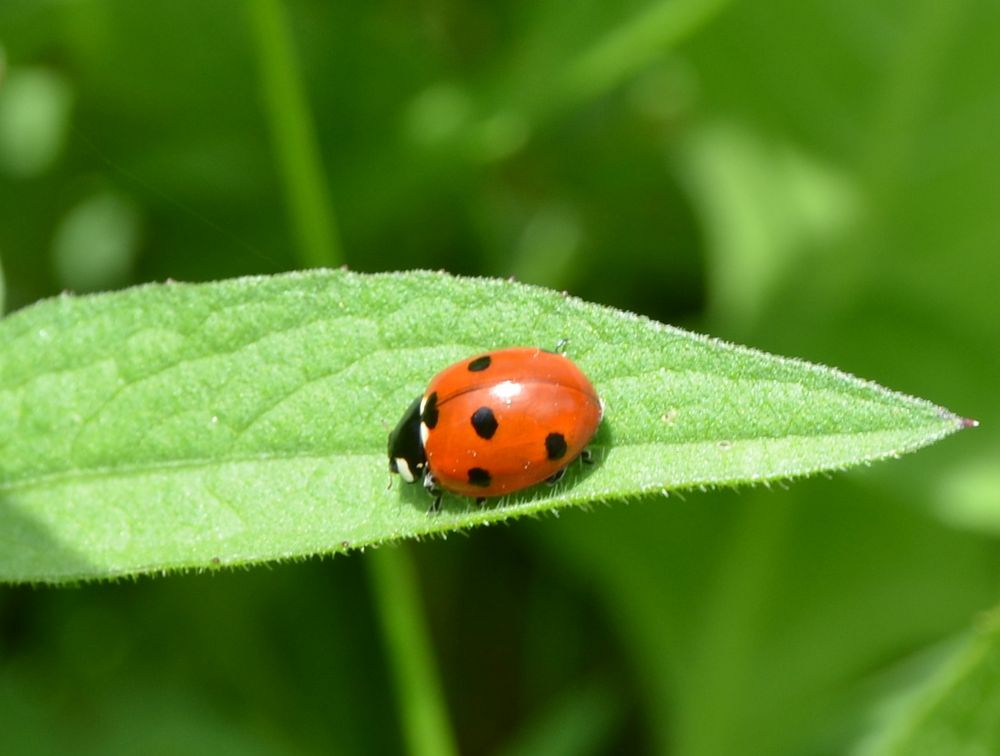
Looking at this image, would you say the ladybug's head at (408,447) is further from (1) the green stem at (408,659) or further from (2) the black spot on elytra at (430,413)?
(1) the green stem at (408,659)

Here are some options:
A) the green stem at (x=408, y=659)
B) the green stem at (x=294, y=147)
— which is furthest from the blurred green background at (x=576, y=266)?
the green stem at (x=408, y=659)

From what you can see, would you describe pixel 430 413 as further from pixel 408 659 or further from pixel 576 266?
pixel 576 266

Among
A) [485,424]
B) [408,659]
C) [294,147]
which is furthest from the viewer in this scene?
[294,147]

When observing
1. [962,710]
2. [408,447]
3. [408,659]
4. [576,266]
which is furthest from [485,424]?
[576,266]

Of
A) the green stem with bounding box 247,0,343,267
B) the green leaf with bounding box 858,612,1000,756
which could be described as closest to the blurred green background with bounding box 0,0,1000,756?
the green stem with bounding box 247,0,343,267

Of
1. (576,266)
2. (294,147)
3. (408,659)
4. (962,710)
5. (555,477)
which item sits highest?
(294,147)

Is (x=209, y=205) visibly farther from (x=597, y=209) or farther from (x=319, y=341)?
(x=319, y=341)
